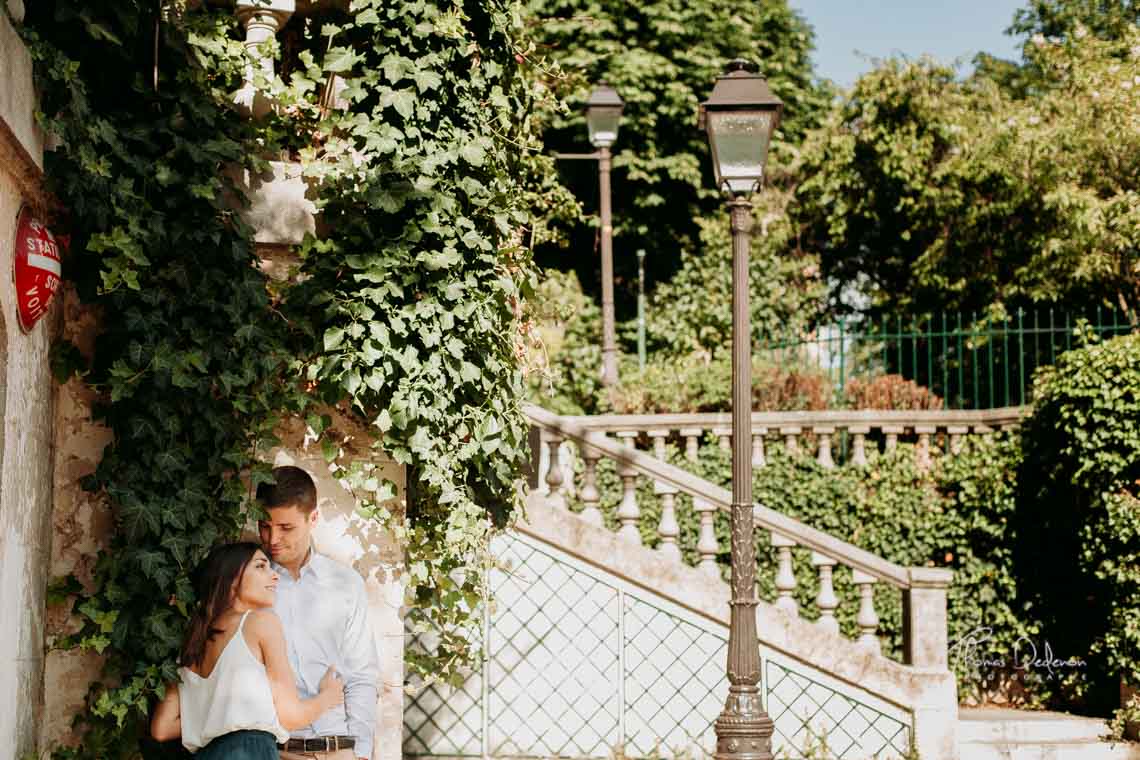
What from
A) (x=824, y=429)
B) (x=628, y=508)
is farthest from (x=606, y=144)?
(x=628, y=508)

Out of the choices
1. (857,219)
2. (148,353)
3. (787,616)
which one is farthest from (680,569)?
(857,219)

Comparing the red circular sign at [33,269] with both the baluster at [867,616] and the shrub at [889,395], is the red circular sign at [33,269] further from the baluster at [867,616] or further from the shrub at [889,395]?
the shrub at [889,395]

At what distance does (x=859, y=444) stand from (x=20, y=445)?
353 inches

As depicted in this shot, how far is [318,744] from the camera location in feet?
16.8

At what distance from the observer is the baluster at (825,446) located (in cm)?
1230

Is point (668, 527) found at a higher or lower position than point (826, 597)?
higher

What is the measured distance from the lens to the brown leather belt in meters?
5.10

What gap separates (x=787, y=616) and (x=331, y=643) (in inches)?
192

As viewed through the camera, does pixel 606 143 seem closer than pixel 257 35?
No

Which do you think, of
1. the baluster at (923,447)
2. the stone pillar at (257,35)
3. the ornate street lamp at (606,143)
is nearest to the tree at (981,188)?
the baluster at (923,447)

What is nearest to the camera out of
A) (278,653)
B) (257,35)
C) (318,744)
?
(278,653)

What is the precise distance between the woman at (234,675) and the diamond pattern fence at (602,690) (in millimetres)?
4202

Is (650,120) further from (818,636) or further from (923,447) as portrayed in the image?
(818,636)

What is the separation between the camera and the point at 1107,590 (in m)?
10.6
